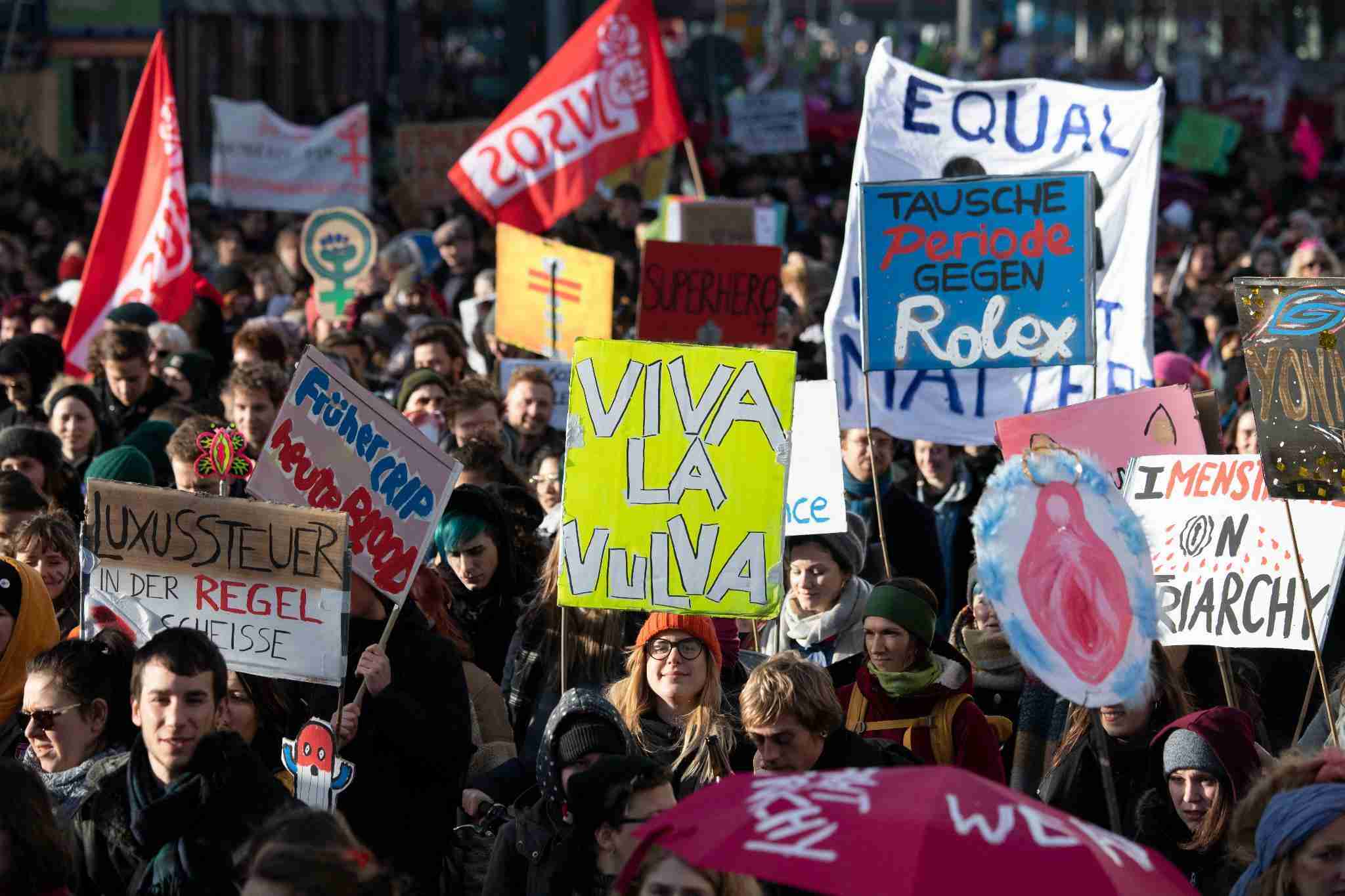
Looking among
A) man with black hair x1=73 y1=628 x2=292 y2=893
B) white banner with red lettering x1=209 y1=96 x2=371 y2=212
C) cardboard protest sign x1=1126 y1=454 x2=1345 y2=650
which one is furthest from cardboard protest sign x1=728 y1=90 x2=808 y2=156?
man with black hair x1=73 y1=628 x2=292 y2=893

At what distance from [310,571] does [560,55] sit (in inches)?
256

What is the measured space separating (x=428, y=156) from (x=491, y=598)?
1111cm

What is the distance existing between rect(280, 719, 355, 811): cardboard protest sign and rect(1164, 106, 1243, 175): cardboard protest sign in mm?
18639

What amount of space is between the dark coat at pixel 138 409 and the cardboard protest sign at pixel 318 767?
3930 mm

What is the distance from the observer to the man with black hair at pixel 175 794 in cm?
383

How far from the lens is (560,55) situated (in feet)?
35.6

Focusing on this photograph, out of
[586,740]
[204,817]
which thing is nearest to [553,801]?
[586,740]

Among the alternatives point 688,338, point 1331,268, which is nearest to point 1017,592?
point 688,338

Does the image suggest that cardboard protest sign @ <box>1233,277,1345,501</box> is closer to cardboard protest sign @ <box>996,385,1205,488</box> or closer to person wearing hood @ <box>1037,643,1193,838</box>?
person wearing hood @ <box>1037,643,1193,838</box>

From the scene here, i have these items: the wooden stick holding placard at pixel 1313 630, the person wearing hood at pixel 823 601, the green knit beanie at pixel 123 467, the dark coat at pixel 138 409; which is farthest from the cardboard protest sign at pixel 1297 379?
the dark coat at pixel 138 409

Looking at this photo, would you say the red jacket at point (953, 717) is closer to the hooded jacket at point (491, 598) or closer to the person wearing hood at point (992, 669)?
the person wearing hood at point (992, 669)

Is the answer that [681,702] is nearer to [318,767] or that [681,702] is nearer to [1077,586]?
[318,767]

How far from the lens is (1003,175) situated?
7.06m

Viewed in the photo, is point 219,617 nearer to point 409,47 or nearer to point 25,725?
point 25,725
